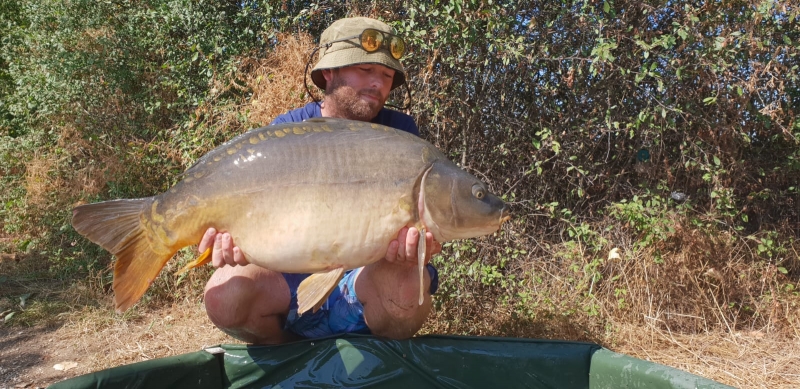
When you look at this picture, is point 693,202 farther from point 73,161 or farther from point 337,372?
point 73,161

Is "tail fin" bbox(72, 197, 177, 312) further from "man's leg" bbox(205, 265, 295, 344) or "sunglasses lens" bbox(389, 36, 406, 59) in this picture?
"sunglasses lens" bbox(389, 36, 406, 59)

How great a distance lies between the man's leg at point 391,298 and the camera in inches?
82.6

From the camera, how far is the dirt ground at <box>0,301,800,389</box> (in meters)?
2.60

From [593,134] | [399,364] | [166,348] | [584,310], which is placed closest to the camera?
[399,364]

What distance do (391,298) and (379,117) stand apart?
2.59ft

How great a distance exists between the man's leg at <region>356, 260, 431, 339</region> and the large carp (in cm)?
33

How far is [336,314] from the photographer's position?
2.29 metres

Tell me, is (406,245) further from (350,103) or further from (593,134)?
(593,134)

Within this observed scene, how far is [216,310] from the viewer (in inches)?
84.6

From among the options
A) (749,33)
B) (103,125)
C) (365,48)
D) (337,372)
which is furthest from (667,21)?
(103,125)

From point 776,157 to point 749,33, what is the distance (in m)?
0.85

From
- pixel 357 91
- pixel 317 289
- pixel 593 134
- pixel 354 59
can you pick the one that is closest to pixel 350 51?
pixel 354 59

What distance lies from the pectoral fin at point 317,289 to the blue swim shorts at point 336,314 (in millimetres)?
460

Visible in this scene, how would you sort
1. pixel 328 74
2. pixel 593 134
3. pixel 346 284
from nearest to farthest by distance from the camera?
1. pixel 346 284
2. pixel 328 74
3. pixel 593 134
